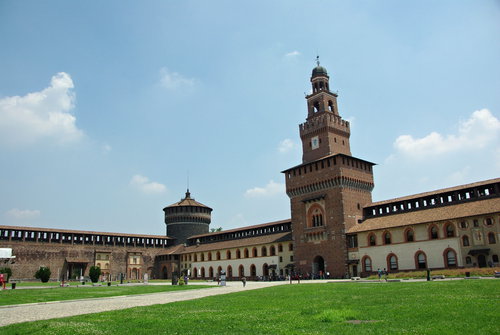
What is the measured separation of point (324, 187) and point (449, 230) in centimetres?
1590

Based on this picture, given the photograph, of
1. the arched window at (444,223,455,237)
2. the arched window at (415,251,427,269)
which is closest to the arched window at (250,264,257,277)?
the arched window at (415,251,427,269)

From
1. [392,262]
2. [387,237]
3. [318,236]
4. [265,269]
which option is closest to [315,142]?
[318,236]

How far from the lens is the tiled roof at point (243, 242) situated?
60.9 m

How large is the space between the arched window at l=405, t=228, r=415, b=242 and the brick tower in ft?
23.4

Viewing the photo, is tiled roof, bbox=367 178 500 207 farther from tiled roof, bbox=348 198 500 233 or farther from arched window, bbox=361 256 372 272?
arched window, bbox=361 256 372 272

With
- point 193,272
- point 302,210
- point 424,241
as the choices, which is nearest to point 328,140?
point 302,210

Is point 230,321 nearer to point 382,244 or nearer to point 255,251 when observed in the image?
point 382,244

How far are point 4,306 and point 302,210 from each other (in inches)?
1586

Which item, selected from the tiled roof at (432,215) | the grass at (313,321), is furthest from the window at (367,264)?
the grass at (313,321)

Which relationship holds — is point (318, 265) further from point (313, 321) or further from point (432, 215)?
point (313, 321)

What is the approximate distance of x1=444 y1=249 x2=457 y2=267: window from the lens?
1599 inches

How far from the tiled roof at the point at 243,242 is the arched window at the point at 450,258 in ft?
71.3

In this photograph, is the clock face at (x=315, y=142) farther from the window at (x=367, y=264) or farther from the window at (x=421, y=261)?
the window at (x=421, y=261)

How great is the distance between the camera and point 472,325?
31.9 feet
